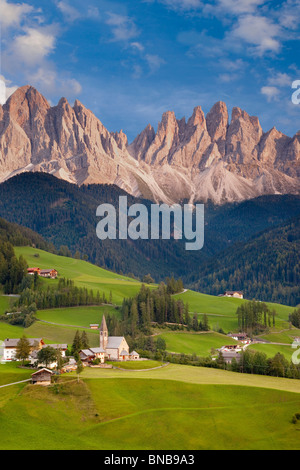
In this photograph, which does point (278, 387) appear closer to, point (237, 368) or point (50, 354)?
point (237, 368)

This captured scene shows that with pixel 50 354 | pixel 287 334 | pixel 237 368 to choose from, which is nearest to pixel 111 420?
pixel 50 354

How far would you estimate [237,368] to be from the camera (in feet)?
344

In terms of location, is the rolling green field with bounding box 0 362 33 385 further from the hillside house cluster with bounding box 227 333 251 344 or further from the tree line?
the tree line

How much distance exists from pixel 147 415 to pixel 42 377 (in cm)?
1927

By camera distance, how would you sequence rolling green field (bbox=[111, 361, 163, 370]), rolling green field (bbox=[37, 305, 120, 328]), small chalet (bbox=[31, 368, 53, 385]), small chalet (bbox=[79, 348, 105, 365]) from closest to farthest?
small chalet (bbox=[31, 368, 53, 385]) → rolling green field (bbox=[111, 361, 163, 370]) → small chalet (bbox=[79, 348, 105, 365]) → rolling green field (bbox=[37, 305, 120, 328])

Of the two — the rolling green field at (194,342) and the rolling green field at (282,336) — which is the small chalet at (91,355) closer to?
the rolling green field at (194,342)

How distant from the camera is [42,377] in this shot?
80688 millimetres

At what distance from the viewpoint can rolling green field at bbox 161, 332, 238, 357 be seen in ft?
440

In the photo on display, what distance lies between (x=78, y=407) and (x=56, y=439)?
373 inches

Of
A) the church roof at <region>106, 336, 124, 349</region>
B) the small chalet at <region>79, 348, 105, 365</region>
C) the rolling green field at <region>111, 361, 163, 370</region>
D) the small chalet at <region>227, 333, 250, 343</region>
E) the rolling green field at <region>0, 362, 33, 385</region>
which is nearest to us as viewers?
the rolling green field at <region>0, 362, 33, 385</region>

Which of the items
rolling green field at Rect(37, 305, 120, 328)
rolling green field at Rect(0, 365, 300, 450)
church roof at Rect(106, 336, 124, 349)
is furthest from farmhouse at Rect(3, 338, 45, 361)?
rolling green field at Rect(37, 305, 120, 328)

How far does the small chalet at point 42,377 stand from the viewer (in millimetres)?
80312

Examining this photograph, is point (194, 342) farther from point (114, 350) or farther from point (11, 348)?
point (11, 348)

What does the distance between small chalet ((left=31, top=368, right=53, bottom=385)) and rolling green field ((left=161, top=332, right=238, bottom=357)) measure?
54.1 m
